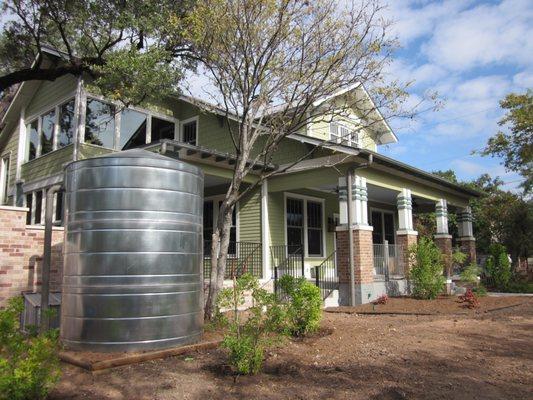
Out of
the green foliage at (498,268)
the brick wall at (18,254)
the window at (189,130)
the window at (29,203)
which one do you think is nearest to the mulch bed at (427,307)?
the green foliage at (498,268)

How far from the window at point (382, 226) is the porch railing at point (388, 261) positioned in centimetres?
457

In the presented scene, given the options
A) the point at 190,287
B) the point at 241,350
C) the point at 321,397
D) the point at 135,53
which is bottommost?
the point at 321,397

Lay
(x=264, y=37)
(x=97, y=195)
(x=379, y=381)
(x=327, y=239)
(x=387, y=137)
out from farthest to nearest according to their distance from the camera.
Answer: (x=387, y=137), (x=327, y=239), (x=264, y=37), (x=97, y=195), (x=379, y=381)

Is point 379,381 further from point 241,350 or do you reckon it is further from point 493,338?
point 493,338

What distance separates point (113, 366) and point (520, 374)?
4586mm

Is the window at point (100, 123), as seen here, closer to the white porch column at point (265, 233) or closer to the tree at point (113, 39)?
the tree at point (113, 39)

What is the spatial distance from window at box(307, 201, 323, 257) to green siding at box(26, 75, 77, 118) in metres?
8.47

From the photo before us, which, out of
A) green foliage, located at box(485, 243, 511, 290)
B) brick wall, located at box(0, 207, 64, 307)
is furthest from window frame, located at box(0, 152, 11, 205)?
green foliage, located at box(485, 243, 511, 290)

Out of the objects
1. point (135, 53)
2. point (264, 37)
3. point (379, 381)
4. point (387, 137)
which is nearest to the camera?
point (379, 381)

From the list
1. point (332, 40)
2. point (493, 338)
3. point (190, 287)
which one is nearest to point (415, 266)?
point (493, 338)

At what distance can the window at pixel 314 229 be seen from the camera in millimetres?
16484

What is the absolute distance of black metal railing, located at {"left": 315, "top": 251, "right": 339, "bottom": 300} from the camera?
1286cm

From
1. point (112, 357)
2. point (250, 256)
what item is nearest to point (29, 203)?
point (250, 256)

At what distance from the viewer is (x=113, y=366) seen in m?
5.43
